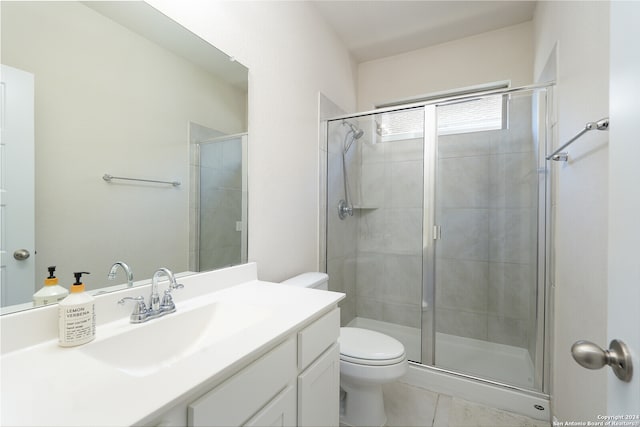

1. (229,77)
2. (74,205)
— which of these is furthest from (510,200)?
(74,205)

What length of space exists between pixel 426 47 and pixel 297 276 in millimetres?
2294

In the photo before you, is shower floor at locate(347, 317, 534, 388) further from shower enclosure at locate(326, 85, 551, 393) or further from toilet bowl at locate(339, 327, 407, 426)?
toilet bowl at locate(339, 327, 407, 426)

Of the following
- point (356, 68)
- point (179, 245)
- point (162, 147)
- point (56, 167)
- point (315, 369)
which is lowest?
point (315, 369)

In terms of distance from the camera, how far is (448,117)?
1.98 metres

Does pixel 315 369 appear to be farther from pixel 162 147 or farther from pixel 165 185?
pixel 162 147

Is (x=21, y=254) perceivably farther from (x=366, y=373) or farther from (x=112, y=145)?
(x=366, y=373)

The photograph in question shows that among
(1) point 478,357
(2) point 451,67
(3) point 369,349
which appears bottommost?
(1) point 478,357

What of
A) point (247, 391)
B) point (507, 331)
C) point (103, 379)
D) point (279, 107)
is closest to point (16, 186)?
point (103, 379)

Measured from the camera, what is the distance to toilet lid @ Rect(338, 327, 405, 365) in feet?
4.66

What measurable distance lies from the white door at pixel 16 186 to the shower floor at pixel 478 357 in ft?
6.88

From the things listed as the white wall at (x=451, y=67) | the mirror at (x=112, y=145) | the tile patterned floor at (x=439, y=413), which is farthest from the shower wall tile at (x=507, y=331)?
the mirror at (x=112, y=145)

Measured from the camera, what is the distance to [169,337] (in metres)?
0.89

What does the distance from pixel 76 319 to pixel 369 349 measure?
125 centimetres

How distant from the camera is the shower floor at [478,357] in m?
1.76
